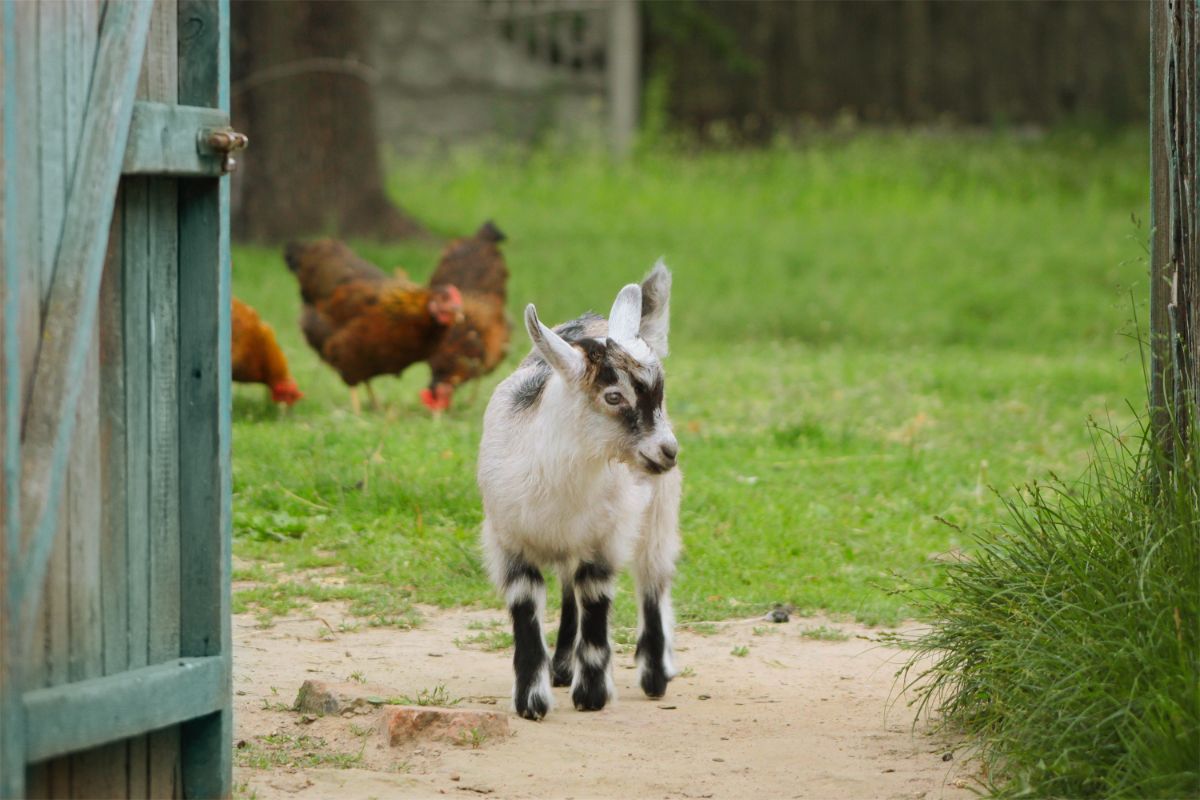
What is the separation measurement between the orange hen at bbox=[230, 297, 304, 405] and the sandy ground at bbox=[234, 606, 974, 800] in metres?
3.31

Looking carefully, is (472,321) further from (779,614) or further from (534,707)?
(534,707)

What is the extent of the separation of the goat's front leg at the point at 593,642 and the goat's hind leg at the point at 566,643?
0.27 meters

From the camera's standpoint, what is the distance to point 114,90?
364cm

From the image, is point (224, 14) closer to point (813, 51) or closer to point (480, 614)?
point (480, 614)

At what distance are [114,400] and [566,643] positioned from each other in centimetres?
237

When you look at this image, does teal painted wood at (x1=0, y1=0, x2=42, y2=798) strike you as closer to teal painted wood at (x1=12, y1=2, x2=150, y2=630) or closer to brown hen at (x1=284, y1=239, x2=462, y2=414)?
teal painted wood at (x1=12, y1=2, x2=150, y2=630)

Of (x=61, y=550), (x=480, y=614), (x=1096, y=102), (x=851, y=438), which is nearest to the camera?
(x=61, y=550)

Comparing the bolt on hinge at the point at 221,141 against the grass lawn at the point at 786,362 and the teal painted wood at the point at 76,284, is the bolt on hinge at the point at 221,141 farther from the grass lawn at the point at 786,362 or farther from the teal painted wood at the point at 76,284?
the grass lawn at the point at 786,362

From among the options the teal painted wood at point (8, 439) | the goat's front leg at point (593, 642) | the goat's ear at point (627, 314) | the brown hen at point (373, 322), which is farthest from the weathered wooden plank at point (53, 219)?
the brown hen at point (373, 322)

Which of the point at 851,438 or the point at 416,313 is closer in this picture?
the point at 851,438

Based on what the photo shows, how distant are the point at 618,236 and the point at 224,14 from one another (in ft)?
40.0

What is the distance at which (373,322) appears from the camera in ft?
32.9

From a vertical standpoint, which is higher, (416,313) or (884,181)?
(884,181)

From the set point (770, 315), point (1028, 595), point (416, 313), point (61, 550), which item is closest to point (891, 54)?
point (770, 315)
